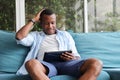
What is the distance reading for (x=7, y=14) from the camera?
3438 mm

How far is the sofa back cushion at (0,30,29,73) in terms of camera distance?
2.73 metres

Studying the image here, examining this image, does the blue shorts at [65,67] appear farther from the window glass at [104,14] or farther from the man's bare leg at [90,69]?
the window glass at [104,14]

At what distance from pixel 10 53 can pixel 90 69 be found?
99cm

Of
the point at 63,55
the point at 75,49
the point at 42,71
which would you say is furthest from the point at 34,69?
the point at 75,49

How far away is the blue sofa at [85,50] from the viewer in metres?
2.74

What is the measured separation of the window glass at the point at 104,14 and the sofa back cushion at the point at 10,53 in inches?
45.7

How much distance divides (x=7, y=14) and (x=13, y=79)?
1382 mm

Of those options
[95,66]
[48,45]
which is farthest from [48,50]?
[95,66]

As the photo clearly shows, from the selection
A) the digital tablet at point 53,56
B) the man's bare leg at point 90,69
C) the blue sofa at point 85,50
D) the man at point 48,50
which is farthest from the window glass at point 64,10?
the man's bare leg at point 90,69

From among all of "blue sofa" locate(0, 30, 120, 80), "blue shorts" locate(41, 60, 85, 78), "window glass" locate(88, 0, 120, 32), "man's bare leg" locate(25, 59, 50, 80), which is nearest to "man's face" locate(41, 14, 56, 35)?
"blue sofa" locate(0, 30, 120, 80)

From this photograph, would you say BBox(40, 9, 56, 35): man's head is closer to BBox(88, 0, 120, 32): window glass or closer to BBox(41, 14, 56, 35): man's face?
BBox(41, 14, 56, 35): man's face

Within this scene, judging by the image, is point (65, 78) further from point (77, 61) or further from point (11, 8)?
point (11, 8)

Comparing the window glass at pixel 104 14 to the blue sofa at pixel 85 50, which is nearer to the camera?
the blue sofa at pixel 85 50

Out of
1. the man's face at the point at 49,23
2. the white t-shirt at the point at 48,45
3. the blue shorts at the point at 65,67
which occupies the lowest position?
the blue shorts at the point at 65,67
